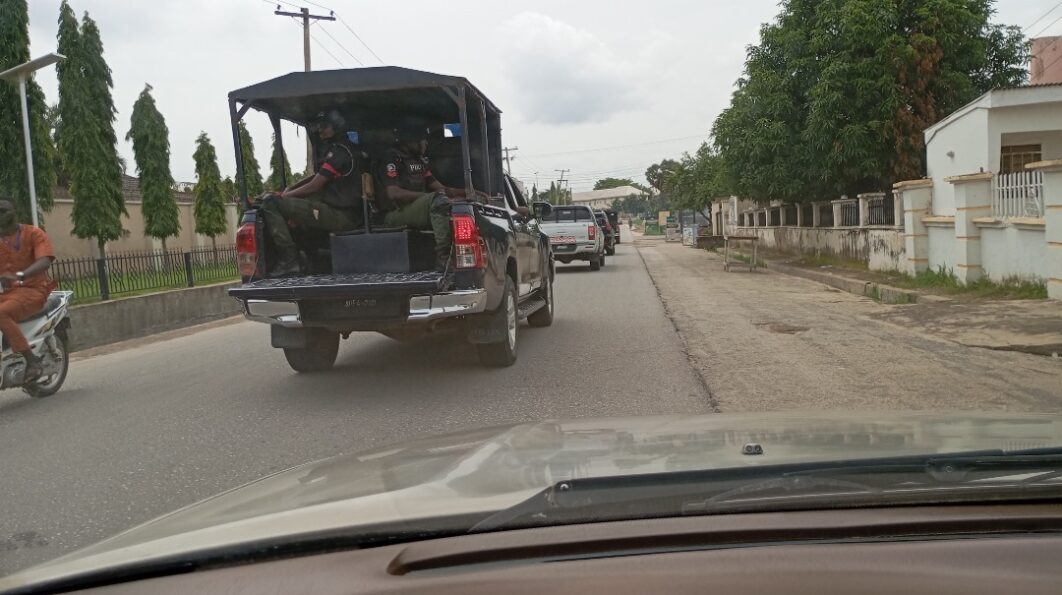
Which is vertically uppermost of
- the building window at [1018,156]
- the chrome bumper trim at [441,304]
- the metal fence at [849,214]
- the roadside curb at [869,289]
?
the building window at [1018,156]

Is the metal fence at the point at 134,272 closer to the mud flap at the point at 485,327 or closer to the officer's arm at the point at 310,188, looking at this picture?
the officer's arm at the point at 310,188

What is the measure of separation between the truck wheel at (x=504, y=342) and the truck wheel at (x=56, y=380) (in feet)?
12.8

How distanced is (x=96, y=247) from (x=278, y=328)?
81.9ft

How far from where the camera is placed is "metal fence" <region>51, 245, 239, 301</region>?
14.2 m

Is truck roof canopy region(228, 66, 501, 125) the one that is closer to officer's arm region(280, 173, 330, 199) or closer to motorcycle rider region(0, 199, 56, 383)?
officer's arm region(280, 173, 330, 199)

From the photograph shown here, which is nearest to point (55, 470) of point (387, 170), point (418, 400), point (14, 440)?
point (14, 440)

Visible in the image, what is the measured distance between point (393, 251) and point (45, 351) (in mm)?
3269

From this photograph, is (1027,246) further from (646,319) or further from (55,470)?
(55,470)

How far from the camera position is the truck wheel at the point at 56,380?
317 inches

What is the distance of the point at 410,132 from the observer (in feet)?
31.7

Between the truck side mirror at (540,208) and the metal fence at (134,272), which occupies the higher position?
the truck side mirror at (540,208)

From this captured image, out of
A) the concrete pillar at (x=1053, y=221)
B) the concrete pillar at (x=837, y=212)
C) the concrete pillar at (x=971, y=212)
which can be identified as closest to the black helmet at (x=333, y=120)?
the concrete pillar at (x=1053, y=221)

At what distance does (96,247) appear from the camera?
29.7m

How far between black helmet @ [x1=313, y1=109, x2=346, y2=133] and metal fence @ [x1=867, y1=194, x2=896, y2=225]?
507 inches
